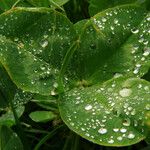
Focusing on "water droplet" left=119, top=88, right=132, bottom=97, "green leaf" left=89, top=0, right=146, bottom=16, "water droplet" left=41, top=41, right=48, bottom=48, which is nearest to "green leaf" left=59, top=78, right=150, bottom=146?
"water droplet" left=119, top=88, right=132, bottom=97

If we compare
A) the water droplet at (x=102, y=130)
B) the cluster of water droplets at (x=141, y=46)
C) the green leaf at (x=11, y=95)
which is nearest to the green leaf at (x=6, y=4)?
the green leaf at (x=11, y=95)

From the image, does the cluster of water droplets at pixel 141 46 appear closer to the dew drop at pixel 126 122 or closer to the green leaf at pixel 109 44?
the green leaf at pixel 109 44

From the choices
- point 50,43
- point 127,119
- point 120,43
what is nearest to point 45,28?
point 50,43

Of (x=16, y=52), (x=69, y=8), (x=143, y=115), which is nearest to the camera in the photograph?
(x=143, y=115)

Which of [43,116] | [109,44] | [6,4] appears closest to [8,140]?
[43,116]

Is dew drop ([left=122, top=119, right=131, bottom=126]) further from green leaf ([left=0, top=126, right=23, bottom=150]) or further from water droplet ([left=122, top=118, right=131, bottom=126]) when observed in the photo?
green leaf ([left=0, top=126, right=23, bottom=150])

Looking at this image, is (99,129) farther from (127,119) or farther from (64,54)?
(64,54)

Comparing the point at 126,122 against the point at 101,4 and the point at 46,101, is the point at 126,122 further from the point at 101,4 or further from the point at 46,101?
the point at 101,4

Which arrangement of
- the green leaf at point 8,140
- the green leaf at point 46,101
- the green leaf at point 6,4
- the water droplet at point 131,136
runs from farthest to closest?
the green leaf at point 6,4 < the green leaf at point 46,101 < the green leaf at point 8,140 < the water droplet at point 131,136
